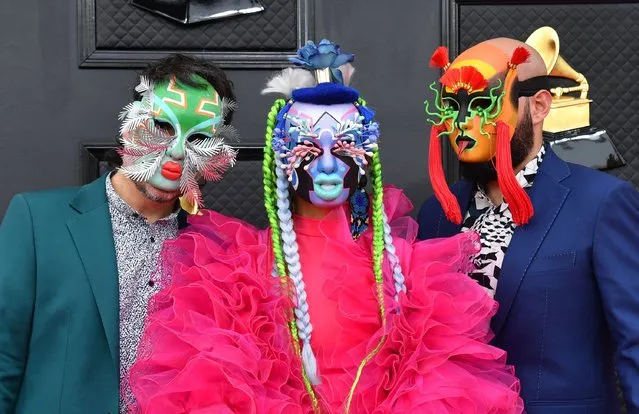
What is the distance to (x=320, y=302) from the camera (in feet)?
7.66

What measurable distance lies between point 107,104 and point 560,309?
191 centimetres

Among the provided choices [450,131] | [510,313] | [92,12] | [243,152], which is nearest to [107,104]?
[92,12]

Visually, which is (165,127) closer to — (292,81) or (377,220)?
(292,81)

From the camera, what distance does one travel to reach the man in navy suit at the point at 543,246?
245cm

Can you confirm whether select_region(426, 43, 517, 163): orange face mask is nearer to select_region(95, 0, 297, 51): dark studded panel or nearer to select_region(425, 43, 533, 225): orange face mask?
select_region(425, 43, 533, 225): orange face mask

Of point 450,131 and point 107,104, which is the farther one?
point 107,104

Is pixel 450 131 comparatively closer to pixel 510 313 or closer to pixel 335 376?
pixel 510 313

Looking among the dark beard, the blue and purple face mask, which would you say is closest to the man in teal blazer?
the blue and purple face mask

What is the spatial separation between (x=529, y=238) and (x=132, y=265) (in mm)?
1278

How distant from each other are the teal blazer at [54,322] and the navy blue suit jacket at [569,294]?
124 cm

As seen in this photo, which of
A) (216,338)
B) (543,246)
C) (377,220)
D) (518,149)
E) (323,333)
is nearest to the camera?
(216,338)

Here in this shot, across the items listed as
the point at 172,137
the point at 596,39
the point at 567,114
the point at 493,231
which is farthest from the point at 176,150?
the point at 596,39

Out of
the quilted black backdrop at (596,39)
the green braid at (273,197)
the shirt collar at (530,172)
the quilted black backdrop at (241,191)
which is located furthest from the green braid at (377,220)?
the quilted black backdrop at (596,39)

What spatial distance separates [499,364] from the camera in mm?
2320
